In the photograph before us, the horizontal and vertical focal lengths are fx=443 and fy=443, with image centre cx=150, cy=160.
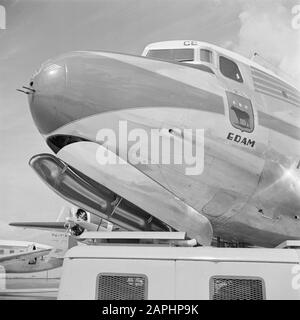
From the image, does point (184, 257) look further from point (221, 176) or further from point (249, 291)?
point (221, 176)

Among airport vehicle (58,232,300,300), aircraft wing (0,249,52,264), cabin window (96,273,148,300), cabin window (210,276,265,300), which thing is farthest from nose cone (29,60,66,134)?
aircraft wing (0,249,52,264)

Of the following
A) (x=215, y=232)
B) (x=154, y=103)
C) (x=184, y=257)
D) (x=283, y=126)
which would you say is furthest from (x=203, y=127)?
(x=184, y=257)

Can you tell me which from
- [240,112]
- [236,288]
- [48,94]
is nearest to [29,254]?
[240,112]

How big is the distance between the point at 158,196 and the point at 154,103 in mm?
1180

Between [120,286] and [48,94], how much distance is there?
8.86 feet

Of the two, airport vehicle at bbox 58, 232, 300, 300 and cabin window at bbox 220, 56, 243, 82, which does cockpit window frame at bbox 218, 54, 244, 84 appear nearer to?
cabin window at bbox 220, 56, 243, 82

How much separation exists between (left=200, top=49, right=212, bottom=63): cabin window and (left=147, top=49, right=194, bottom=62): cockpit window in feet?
0.50

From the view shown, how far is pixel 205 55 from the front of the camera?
670 cm

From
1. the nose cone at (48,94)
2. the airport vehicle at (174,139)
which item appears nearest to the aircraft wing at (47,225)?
the airport vehicle at (174,139)

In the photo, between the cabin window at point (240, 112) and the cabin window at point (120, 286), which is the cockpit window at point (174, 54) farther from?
the cabin window at point (120, 286)

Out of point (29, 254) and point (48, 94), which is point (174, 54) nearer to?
point (48, 94)

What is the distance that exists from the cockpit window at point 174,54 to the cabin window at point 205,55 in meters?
0.15

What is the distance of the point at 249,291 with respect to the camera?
310 cm
